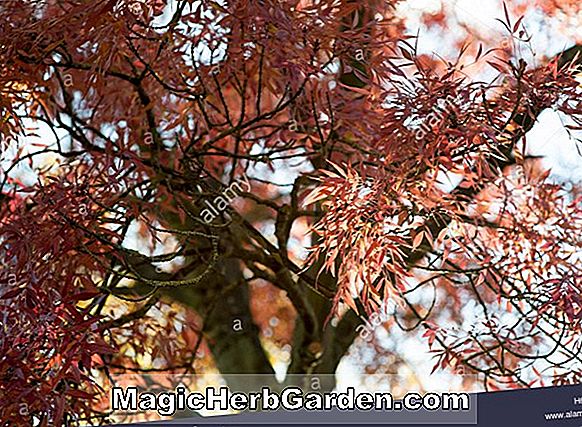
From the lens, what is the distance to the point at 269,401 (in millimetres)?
1981

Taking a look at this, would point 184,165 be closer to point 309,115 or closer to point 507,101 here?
point 309,115

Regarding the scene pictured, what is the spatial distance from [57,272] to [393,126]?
2.14 feet

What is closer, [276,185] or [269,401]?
[276,185]

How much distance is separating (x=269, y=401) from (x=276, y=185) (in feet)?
2.01

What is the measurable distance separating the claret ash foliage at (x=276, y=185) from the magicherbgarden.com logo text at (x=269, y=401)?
61 mm

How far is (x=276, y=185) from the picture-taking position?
1659 millimetres

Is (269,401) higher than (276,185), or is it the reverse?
(276,185)

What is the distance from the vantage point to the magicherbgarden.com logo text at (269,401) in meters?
1.94

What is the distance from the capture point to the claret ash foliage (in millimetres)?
1316

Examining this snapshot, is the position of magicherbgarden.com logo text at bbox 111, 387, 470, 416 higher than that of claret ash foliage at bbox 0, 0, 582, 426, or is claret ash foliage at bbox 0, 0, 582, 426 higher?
claret ash foliage at bbox 0, 0, 582, 426

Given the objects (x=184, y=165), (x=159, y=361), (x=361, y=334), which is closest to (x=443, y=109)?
(x=184, y=165)

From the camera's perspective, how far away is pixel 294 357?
1.93 m

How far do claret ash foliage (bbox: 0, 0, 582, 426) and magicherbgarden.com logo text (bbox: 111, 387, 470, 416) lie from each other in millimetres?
61

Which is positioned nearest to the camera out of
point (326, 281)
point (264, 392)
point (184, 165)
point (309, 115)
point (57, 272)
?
point (57, 272)
